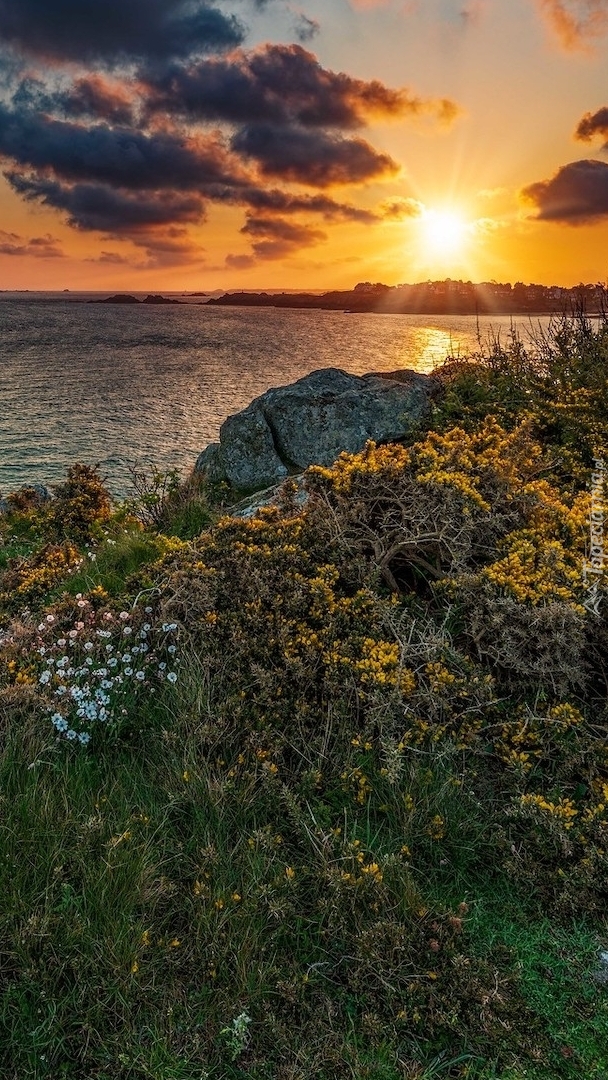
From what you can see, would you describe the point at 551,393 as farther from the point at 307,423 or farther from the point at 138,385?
the point at 138,385

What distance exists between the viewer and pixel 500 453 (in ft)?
17.3

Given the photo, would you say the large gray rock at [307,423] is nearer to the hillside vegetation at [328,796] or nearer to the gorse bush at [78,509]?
the gorse bush at [78,509]

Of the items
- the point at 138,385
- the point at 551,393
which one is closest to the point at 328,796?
the point at 551,393

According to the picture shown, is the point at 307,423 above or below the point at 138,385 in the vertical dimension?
below

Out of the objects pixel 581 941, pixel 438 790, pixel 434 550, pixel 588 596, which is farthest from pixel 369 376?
pixel 581 941

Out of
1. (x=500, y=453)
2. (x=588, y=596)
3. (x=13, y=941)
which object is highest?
(x=500, y=453)

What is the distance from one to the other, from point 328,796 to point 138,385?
35261mm

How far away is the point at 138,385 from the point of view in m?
35.3

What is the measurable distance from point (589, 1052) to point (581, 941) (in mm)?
460

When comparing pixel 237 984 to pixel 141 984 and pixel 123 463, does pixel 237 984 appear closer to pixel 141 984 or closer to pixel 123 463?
pixel 141 984

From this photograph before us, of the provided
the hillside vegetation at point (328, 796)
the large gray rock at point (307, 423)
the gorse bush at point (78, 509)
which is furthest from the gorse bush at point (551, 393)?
the gorse bush at point (78, 509)

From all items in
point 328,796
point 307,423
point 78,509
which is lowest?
point 328,796

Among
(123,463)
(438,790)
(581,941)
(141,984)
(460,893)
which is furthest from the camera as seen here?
(123,463)

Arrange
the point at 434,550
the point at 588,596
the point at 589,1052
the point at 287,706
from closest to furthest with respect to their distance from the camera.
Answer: the point at 589,1052 < the point at 287,706 < the point at 588,596 < the point at 434,550
